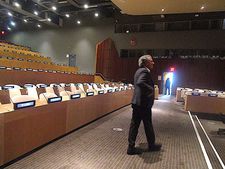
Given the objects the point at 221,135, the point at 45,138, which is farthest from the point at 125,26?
the point at 45,138

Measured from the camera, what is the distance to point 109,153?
3.25 m

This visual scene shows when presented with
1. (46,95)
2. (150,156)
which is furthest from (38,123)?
(150,156)

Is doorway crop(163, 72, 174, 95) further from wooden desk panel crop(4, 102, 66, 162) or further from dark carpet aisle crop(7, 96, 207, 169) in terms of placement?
wooden desk panel crop(4, 102, 66, 162)

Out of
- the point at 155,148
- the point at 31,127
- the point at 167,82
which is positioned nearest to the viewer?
the point at 31,127

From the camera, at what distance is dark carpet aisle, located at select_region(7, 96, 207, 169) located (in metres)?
2.82

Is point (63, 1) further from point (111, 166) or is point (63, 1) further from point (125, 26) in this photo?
point (111, 166)

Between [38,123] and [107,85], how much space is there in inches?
220

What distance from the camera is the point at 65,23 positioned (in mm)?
16469

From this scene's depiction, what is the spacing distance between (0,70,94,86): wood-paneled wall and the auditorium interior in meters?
0.03

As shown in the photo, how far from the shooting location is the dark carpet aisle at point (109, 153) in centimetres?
282

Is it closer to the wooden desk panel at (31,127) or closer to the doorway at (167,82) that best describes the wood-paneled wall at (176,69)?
the doorway at (167,82)

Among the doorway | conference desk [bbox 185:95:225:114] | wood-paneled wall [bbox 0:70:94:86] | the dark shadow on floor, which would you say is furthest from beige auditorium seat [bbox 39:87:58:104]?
the doorway

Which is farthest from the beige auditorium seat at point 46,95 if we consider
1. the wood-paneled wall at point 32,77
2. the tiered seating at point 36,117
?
→ the wood-paneled wall at point 32,77

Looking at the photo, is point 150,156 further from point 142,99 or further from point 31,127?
point 31,127
